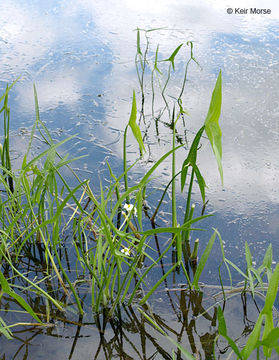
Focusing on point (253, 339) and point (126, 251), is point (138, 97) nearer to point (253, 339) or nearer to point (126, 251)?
point (126, 251)

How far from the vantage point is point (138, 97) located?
2.82 meters

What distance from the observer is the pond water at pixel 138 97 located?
58.3 inches

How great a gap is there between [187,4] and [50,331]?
3.32 metres

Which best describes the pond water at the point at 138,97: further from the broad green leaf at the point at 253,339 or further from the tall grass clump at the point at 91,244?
the broad green leaf at the point at 253,339

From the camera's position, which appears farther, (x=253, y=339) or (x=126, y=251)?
(x=126, y=251)

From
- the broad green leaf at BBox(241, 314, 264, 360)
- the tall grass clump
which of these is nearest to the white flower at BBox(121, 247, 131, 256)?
the tall grass clump

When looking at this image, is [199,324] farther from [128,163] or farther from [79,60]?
[79,60]

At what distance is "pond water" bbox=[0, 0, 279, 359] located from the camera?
4.86 feet

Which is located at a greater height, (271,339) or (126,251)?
(271,339)

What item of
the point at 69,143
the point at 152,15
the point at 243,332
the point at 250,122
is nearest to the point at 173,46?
the point at 152,15

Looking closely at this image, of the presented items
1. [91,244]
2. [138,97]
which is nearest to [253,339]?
[91,244]

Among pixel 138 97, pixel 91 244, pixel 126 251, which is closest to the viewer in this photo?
pixel 126 251

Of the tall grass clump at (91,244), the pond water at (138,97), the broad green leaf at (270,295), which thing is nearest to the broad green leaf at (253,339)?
the broad green leaf at (270,295)

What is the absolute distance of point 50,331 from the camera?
143cm
